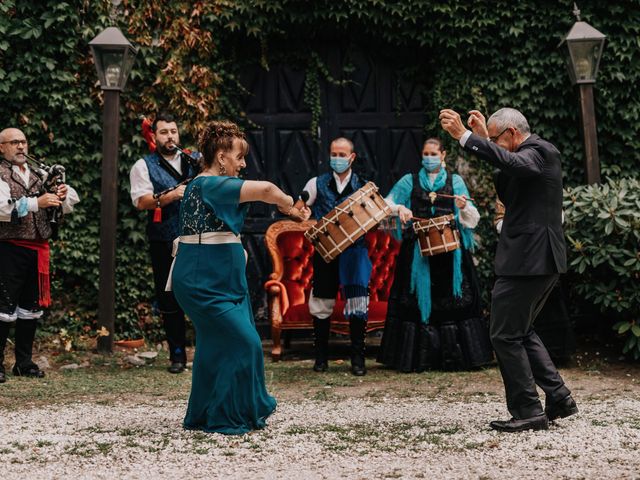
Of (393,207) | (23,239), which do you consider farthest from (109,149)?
(393,207)

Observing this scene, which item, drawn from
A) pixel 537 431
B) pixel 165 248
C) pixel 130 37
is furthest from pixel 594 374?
pixel 130 37

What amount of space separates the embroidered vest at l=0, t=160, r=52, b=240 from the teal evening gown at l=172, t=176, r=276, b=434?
247 centimetres

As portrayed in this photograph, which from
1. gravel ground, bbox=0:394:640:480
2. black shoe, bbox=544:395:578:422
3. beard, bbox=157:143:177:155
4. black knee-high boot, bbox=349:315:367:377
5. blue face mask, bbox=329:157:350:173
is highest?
beard, bbox=157:143:177:155

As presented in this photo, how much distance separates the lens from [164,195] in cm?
732

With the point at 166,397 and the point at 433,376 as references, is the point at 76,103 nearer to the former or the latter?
the point at 166,397

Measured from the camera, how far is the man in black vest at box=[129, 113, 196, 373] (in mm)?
7406

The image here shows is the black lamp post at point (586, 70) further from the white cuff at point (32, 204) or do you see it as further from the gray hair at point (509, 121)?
the white cuff at point (32, 204)

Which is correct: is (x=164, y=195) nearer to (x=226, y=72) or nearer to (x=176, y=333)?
(x=176, y=333)

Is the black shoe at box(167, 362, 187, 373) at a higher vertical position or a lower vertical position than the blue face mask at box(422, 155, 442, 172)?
lower

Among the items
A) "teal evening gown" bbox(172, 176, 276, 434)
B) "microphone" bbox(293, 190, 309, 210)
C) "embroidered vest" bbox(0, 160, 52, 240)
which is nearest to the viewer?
"teal evening gown" bbox(172, 176, 276, 434)

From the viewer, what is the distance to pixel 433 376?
7441mm

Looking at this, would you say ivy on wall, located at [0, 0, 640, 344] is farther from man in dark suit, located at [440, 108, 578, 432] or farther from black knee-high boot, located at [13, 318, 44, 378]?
man in dark suit, located at [440, 108, 578, 432]

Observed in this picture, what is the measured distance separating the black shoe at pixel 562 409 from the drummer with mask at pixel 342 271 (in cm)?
243

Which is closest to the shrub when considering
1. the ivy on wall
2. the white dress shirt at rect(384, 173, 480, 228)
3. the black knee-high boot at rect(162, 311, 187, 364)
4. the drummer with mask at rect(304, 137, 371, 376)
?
the white dress shirt at rect(384, 173, 480, 228)
